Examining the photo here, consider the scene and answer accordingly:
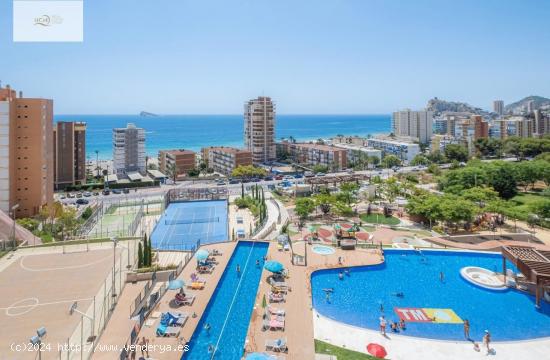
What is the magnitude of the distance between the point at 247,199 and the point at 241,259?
21246mm

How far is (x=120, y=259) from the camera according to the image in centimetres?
2412

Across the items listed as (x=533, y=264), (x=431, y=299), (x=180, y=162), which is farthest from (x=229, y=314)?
(x=180, y=162)

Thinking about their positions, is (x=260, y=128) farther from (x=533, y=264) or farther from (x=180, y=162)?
(x=533, y=264)

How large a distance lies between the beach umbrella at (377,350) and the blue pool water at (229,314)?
5.21 m

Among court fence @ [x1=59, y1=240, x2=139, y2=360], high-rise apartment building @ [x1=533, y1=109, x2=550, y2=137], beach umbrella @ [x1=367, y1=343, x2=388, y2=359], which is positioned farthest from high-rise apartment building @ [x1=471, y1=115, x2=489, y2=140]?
court fence @ [x1=59, y1=240, x2=139, y2=360]

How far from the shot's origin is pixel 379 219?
36.8m

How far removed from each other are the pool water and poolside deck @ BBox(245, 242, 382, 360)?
14.8 inches

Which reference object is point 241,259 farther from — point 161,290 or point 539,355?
point 539,355

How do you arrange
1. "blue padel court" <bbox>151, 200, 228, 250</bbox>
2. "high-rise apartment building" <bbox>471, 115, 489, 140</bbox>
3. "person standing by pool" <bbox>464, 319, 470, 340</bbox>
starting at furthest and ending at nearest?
"high-rise apartment building" <bbox>471, 115, 489, 140</bbox>, "blue padel court" <bbox>151, 200, 228, 250</bbox>, "person standing by pool" <bbox>464, 319, 470, 340</bbox>

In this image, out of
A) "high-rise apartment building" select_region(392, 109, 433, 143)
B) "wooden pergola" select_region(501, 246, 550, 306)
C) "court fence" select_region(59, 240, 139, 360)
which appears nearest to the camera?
"court fence" select_region(59, 240, 139, 360)

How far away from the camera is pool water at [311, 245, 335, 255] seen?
81.2 ft

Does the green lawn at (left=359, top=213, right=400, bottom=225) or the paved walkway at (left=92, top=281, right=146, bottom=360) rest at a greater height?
the green lawn at (left=359, top=213, right=400, bottom=225)

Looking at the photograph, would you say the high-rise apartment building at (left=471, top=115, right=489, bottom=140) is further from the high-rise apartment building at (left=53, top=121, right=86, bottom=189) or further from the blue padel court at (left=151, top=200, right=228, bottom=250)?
the high-rise apartment building at (left=53, top=121, right=86, bottom=189)

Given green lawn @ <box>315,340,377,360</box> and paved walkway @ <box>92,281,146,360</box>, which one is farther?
green lawn @ <box>315,340,377,360</box>
